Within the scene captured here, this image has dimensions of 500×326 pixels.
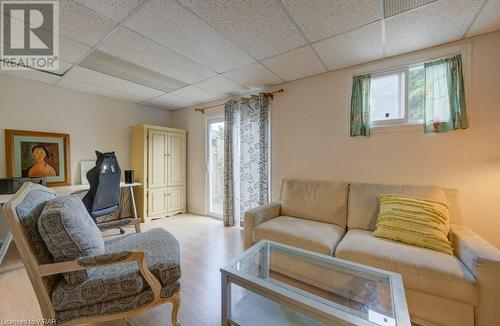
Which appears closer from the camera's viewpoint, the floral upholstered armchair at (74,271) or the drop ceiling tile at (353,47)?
the floral upholstered armchair at (74,271)

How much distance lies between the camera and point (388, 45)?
2008 millimetres

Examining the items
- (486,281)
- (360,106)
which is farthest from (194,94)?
(486,281)

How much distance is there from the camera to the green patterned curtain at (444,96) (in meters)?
1.90

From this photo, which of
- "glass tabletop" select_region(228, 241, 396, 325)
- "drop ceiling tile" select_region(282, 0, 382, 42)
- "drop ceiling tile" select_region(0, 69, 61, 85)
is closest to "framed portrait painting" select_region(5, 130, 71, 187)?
"drop ceiling tile" select_region(0, 69, 61, 85)

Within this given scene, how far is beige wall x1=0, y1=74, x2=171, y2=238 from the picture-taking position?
105 inches

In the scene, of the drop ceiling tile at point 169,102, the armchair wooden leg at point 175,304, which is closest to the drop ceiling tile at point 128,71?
the drop ceiling tile at point 169,102

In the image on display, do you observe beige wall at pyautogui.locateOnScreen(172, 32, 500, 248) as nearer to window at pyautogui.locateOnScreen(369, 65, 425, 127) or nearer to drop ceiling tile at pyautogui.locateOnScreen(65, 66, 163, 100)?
window at pyautogui.locateOnScreen(369, 65, 425, 127)

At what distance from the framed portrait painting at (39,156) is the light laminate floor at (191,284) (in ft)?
3.23

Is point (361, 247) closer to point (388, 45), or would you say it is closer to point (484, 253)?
point (484, 253)

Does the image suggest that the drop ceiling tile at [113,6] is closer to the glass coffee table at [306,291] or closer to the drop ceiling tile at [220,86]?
the drop ceiling tile at [220,86]

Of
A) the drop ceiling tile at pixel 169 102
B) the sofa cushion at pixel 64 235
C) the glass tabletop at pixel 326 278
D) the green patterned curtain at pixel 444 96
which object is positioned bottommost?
the glass tabletop at pixel 326 278

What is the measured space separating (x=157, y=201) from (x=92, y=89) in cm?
209

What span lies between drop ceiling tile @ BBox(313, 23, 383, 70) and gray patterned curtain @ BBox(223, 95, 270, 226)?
1094 mm

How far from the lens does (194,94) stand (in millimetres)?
3465
